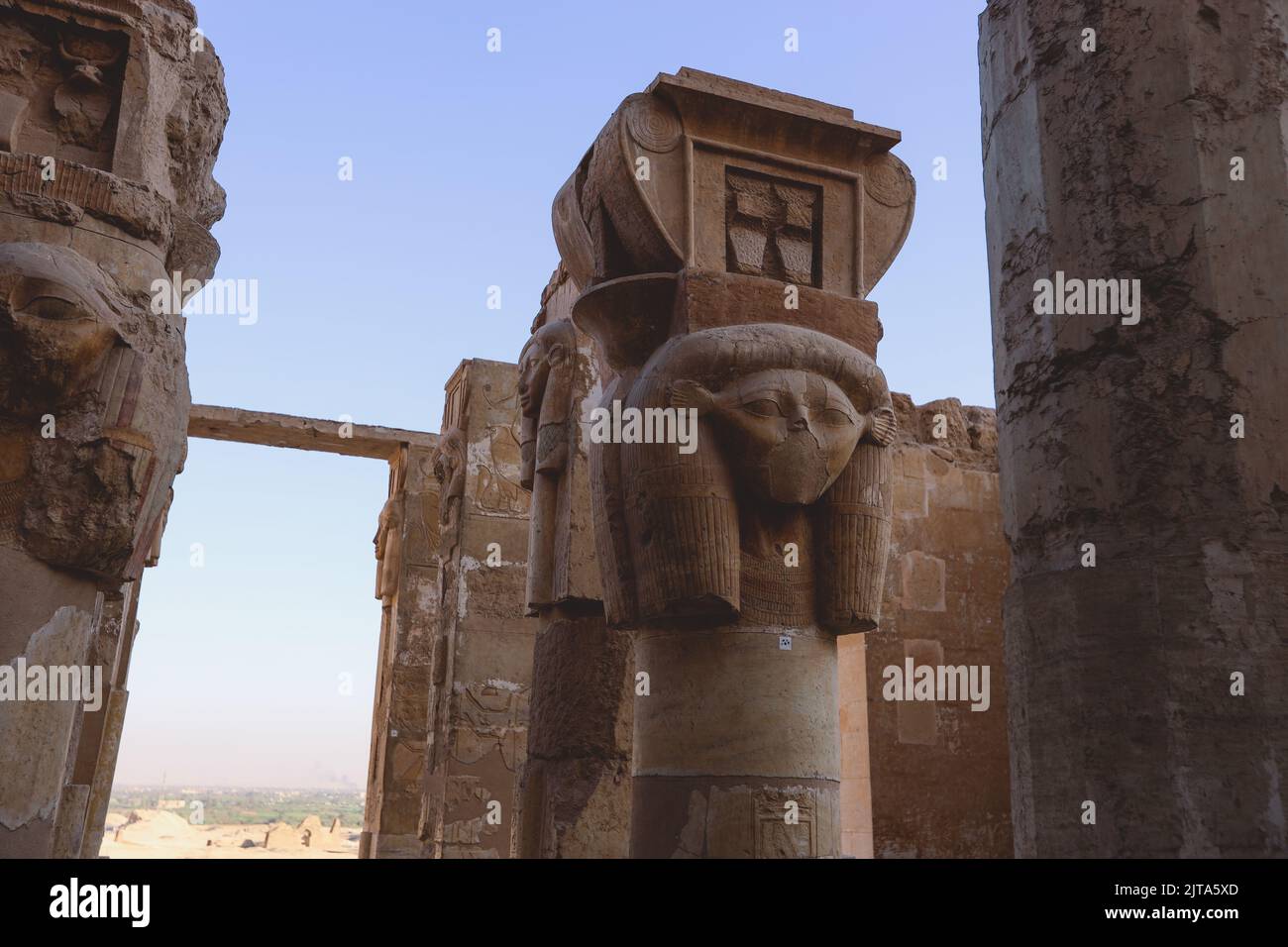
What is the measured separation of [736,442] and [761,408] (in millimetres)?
125

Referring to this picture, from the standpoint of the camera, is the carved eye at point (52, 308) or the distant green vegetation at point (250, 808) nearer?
the carved eye at point (52, 308)

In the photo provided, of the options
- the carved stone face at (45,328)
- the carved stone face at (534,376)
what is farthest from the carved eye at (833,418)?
the carved stone face at (45,328)

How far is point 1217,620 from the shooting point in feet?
5.56

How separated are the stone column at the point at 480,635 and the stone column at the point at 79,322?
395cm

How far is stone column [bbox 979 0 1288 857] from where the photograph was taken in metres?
1.69

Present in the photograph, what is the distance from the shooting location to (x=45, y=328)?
11.1 feet

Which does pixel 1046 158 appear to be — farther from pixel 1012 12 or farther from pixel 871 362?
pixel 871 362

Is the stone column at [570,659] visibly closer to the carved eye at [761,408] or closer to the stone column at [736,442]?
the stone column at [736,442]

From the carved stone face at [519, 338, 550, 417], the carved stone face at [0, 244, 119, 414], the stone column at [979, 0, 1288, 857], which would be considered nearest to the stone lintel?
the carved stone face at [519, 338, 550, 417]

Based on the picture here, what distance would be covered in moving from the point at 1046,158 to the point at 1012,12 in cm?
35

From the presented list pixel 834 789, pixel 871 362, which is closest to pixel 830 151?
pixel 871 362

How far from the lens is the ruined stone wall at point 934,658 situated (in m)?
6.78

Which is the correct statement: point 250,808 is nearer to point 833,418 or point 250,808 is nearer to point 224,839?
point 224,839

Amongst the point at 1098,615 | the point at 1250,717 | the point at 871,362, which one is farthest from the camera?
the point at 871,362
